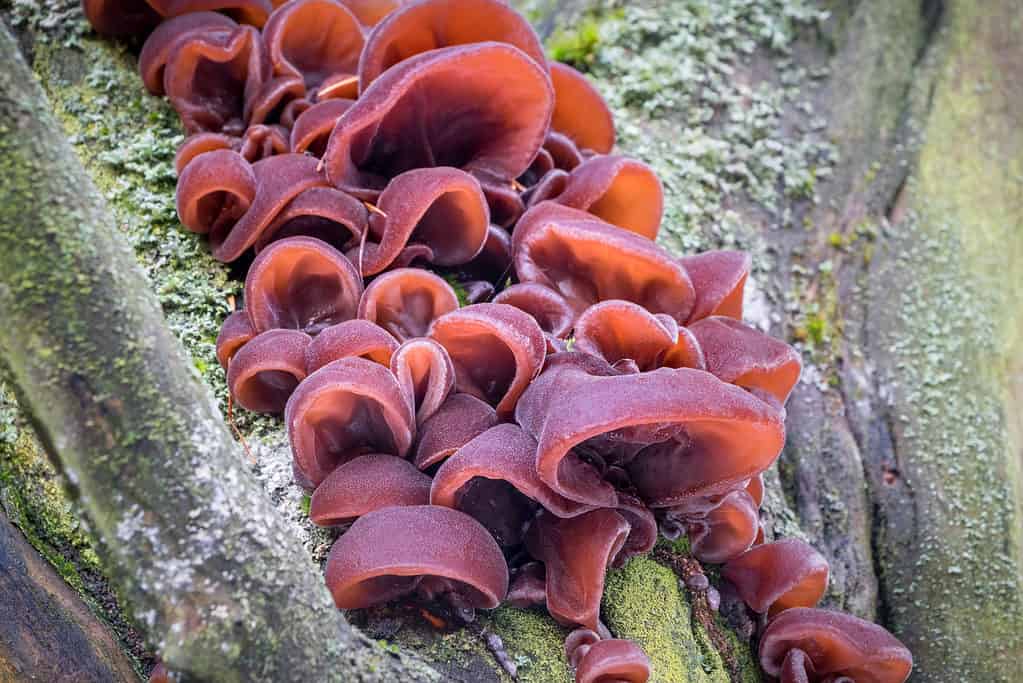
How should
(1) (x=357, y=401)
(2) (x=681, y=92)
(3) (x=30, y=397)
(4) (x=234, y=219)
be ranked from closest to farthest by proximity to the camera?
(3) (x=30, y=397) < (1) (x=357, y=401) < (4) (x=234, y=219) < (2) (x=681, y=92)

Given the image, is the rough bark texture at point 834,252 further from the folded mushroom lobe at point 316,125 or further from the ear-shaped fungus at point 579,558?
the folded mushroom lobe at point 316,125

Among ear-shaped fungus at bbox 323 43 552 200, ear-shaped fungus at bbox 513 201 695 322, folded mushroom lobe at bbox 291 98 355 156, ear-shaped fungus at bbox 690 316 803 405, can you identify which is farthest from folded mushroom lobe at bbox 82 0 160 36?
ear-shaped fungus at bbox 690 316 803 405

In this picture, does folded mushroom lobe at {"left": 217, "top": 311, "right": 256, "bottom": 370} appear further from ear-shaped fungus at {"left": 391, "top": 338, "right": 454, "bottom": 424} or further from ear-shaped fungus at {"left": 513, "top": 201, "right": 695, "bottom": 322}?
ear-shaped fungus at {"left": 513, "top": 201, "right": 695, "bottom": 322}

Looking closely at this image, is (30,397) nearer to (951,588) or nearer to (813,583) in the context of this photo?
(813,583)

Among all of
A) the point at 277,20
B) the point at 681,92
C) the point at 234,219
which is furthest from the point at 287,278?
the point at 681,92

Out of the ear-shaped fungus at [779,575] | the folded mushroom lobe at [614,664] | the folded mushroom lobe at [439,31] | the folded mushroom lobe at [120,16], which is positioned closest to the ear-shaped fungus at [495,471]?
the folded mushroom lobe at [614,664]

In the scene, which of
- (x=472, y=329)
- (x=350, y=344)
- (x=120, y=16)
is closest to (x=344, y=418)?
(x=350, y=344)

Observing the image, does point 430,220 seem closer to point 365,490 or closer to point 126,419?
point 365,490
